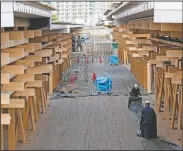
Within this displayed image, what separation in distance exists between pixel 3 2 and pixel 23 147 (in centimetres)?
590

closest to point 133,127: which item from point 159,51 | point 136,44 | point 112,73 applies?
point 159,51

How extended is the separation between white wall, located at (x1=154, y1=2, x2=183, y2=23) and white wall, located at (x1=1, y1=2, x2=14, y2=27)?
3.76 m

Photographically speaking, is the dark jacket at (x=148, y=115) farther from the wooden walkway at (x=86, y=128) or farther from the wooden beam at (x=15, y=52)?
the wooden beam at (x=15, y=52)

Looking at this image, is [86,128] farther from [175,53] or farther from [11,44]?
[11,44]

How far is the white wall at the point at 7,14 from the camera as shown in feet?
37.4

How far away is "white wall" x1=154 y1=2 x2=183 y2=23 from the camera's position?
12242 mm

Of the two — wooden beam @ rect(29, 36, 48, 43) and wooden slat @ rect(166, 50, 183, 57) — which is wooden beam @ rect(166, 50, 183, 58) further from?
wooden beam @ rect(29, 36, 48, 43)

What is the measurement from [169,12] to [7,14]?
4126mm

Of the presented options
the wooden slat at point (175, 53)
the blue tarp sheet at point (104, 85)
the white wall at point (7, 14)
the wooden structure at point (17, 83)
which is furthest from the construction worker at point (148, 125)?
the blue tarp sheet at point (104, 85)

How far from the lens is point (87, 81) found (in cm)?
3428

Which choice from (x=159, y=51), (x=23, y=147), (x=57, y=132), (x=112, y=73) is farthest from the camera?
(x=112, y=73)

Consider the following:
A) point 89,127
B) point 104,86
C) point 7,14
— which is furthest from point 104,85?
point 7,14

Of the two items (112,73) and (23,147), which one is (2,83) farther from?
(112,73)

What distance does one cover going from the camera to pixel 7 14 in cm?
1157
